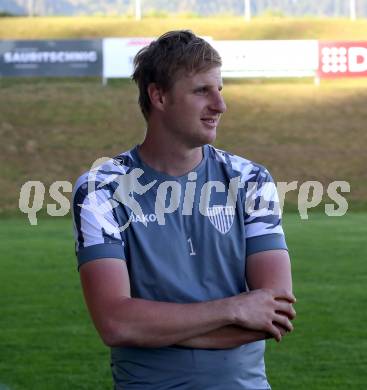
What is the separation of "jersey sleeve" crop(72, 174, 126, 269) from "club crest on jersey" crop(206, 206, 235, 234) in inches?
11.1

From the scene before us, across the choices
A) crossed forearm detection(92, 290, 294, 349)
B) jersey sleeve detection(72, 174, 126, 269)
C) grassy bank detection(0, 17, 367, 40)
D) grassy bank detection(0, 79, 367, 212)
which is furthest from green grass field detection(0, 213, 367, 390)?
grassy bank detection(0, 17, 367, 40)

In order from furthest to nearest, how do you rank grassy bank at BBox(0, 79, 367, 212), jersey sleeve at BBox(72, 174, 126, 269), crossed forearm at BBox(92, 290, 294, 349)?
grassy bank at BBox(0, 79, 367, 212), jersey sleeve at BBox(72, 174, 126, 269), crossed forearm at BBox(92, 290, 294, 349)

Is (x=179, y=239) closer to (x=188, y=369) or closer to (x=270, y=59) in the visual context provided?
(x=188, y=369)

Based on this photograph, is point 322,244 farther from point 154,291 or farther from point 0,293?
point 154,291

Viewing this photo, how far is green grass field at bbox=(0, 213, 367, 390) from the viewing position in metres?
8.32

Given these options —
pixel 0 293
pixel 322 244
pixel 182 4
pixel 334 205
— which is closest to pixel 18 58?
pixel 334 205

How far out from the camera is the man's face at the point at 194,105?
344 cm

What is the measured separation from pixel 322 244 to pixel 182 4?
166 m

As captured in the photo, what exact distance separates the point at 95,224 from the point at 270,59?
3231 centimetres

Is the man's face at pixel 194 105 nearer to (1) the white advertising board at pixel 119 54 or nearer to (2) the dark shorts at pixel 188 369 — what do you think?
(2) the dark shorts at pixel 188 369

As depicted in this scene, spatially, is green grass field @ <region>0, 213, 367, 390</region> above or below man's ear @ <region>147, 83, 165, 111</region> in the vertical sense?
below

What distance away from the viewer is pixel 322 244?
17297mm

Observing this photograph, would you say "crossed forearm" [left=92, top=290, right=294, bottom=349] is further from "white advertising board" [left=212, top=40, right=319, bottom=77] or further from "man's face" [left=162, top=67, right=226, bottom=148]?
"white advertising board" [left=212, top=40, right=319, bottom=77]

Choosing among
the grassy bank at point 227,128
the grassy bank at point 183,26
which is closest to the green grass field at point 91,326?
the grassy bank at point 227,128
